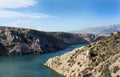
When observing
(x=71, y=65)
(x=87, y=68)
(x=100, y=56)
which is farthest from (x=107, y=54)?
(x=71, y=65)

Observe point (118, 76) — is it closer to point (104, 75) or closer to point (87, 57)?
point (104, 75)

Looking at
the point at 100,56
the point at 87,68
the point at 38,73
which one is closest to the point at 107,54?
the point at 100,56

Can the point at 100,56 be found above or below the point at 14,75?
above

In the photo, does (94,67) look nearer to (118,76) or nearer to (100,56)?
(100,56)

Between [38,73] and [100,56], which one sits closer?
[100,56]

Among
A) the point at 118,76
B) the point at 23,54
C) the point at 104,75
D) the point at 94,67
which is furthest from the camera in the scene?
the point at 23,54

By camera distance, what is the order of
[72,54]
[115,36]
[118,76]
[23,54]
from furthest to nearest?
[23,54] → [72,54] → [115,36] → [118,76]
